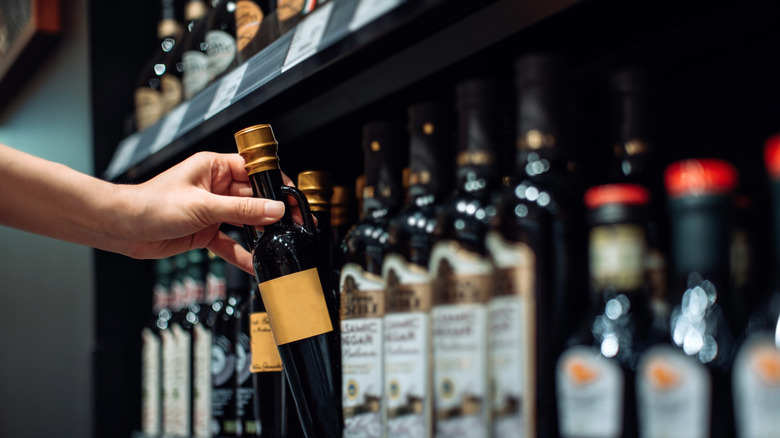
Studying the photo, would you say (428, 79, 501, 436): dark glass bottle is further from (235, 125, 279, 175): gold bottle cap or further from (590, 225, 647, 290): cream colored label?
(235, 125, 279, 175): gold bottle cap

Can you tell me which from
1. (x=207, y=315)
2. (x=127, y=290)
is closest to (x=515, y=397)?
(x=207, y=315)

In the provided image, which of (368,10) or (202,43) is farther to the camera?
(202,43)

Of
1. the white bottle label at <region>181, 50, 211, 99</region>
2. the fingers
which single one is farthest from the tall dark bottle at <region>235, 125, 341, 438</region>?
the white bottle label at <region>181, 50, 211, 99</region>

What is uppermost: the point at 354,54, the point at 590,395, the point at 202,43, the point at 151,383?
the point at 202,43

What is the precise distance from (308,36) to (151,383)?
1078 millimetres

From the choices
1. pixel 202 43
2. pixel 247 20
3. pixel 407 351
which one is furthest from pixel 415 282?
pixel 202 43

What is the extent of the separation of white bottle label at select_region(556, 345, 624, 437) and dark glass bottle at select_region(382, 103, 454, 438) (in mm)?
191

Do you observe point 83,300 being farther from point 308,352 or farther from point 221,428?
point 308,352

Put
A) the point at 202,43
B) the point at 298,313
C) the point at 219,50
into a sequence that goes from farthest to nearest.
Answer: the point at 202,43 → the point at 219,50 → the point at 298,313

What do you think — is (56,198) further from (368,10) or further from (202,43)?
(202,43)

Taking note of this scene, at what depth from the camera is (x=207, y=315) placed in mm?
1509

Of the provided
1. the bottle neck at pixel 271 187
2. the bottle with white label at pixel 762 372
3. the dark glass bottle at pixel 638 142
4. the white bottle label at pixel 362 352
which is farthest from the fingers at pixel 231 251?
the bottle with white label at pixel 762 372

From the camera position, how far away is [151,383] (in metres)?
1.69

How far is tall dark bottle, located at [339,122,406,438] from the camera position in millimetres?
829
